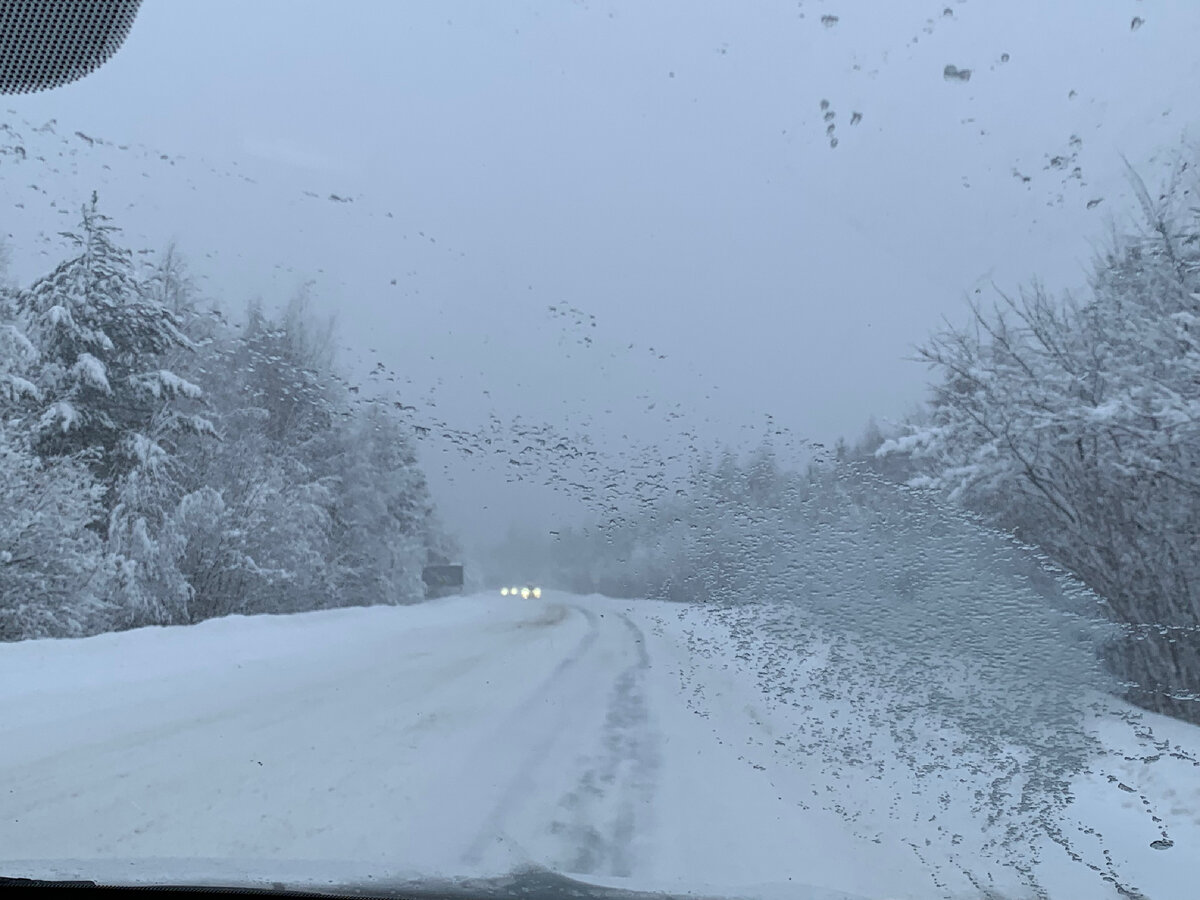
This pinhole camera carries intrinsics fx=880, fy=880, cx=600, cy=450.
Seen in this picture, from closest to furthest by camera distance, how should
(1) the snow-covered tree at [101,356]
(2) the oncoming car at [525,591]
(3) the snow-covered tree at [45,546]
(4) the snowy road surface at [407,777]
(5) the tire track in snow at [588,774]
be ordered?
1. (4) the snowy road surface at [407,777]
2. (5) the tire track in snow at [588,774]
3. (3) the snow-covered tree at [45,546]
4. (1) the snow-covered tree at [101,356]
5. (2) the oncoming car at [525,591]

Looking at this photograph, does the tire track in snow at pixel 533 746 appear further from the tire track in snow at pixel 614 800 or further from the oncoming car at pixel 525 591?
the oncoming car at pixel 525 591

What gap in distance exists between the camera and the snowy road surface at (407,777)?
4.46 metres

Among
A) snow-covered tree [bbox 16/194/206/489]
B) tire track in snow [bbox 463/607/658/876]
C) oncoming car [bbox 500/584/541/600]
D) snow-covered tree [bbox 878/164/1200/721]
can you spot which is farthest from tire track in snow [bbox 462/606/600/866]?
oncoming car [bbox 500/584/541/600]

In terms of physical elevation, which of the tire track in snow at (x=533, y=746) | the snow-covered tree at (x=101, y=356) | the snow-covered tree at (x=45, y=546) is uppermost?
the snow-covered tree at (x=101, y=356)

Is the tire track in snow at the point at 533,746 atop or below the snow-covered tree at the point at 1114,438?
below

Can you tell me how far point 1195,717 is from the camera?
20.2 feet

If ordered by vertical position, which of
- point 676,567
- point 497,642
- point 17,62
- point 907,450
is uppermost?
point 17,62

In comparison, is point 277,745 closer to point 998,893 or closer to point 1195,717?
point 998,893

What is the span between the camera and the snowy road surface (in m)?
4.46

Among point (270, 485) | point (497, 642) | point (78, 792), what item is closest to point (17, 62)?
point (78, 792)

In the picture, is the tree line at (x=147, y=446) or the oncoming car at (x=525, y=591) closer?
the tree line at (x=147, y=446)

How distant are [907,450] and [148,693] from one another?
867 centimetres

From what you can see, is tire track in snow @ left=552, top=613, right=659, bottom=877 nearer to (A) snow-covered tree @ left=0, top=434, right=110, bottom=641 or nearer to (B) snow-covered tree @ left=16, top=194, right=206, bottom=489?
(A) snow-covered tree @ left=0, top=434, right=110, bottom=641

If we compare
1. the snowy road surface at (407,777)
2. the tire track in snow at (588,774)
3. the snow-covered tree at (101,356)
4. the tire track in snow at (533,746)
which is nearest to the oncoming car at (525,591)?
the snow-covered tree at (101,356)
